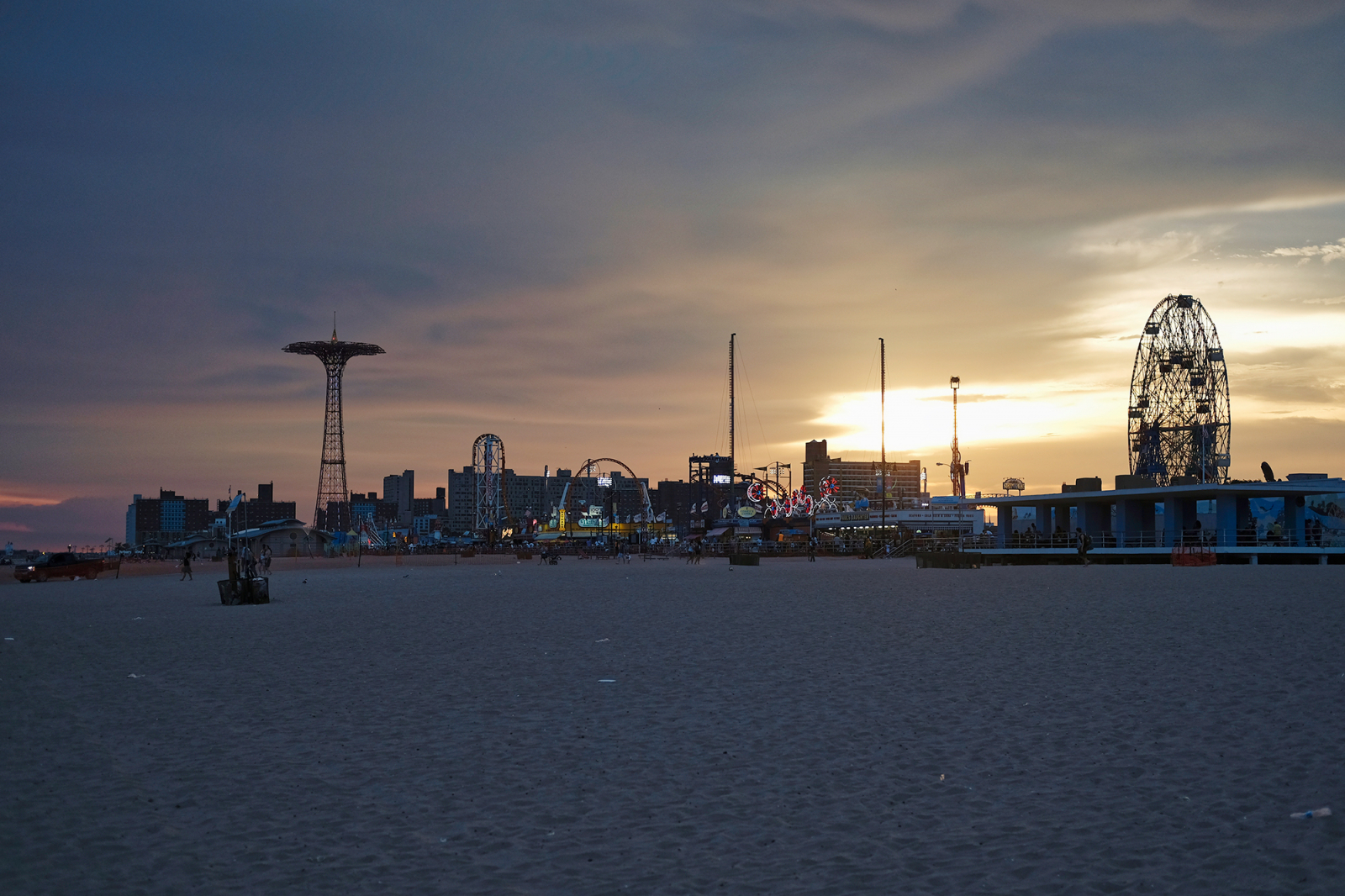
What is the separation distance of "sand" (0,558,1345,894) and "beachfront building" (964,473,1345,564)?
49.1 m

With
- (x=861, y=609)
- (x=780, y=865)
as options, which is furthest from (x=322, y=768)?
(x=861, y=609)

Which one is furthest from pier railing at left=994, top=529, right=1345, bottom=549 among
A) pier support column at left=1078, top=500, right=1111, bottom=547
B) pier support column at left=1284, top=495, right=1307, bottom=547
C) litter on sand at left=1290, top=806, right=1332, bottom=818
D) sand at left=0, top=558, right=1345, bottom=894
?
litter on sand at left=1290, top=806, right=1332, bottom=818

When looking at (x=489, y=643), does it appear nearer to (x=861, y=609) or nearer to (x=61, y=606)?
(x=861, y=609)

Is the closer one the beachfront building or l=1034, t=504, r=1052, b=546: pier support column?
the beachfront building

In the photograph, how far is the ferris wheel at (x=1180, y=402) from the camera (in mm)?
93562

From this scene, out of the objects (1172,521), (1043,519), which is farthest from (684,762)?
(1043,519)

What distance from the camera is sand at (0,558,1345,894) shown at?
672cm

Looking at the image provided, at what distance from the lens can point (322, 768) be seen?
9.62 metres

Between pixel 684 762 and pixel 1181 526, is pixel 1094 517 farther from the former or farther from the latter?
pixel 684 762

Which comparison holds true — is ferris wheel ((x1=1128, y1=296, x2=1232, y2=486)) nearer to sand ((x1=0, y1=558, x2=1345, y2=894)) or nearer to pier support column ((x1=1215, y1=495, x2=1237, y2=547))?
pier support column ((x1=1215, y1=495, x2=1237, y2=547))

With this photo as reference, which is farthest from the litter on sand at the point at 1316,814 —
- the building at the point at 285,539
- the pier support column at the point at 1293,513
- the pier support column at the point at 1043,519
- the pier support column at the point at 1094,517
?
the building at the point at 285,539

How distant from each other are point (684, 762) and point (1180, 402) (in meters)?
98.4

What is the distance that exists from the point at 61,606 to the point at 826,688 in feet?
97.5

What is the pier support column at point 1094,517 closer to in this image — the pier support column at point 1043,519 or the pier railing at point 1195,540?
the pier railing at point 1195,540
